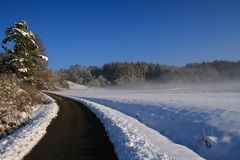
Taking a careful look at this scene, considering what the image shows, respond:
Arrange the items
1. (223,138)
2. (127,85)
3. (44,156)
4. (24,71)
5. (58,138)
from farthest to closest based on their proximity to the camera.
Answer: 1. (127,85)
2. (24,71)
3. (58,138)
4. (223,138)
5. (44,156)

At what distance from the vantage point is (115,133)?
17.0 meters

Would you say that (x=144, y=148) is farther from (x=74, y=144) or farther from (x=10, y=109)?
(x=10, y=109)

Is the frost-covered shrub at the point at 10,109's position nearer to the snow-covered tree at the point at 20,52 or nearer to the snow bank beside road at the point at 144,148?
the snow bank beside road at the point at 144,148

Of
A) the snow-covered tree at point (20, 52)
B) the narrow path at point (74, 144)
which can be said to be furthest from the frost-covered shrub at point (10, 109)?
the snow-covered tree at point (20, 52)

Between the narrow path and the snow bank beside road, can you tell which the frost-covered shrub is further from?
the snow bank beside road

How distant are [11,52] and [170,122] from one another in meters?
26.7

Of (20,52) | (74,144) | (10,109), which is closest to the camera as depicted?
(74,144)

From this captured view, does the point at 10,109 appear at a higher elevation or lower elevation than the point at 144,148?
higher

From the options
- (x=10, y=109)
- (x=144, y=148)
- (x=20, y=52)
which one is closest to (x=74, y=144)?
(x=144, y=148)

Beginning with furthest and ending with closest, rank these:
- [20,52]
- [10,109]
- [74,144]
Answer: [20,52]
[10,109]
[74,144]

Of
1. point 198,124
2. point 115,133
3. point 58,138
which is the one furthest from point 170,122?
point 58,138

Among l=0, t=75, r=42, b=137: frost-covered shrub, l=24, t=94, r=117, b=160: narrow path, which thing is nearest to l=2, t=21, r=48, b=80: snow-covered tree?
l=0, t=75, r=42, b=137: frost-covered shrub

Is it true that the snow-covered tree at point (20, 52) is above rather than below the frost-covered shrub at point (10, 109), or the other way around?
above

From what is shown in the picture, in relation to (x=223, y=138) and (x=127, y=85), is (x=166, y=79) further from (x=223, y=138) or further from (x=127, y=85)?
(x=223, y=138)
